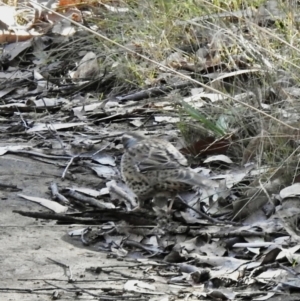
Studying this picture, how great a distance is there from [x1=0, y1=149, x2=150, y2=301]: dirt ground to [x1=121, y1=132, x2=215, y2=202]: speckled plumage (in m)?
0.51

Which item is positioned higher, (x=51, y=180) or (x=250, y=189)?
(x=250, y=189)

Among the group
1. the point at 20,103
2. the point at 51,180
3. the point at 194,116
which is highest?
the point at 194,116

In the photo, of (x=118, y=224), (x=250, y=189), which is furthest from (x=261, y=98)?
(x=118, y=224)

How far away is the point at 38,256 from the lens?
493cm

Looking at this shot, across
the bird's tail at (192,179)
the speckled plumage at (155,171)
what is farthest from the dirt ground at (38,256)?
the bird's tail at (192,179)

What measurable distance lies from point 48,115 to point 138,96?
78cm

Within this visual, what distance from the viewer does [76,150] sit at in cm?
712

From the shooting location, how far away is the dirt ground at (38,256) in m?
4.46

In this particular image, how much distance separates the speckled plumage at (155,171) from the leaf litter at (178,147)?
5.0 inches

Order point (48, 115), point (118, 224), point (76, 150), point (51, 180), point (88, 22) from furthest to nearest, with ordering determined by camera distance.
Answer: point (88, 22) < point (48, 115) < point (76, 150) < point (51, 180) < point (118, 224)

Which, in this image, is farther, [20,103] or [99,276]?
[20,103]

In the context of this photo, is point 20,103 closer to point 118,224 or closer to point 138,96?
point 138,96

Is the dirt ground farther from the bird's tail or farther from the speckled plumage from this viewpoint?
the bird's tail

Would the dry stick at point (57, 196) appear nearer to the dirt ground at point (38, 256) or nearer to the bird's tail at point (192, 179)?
the dirt ground at point (38, 256)
